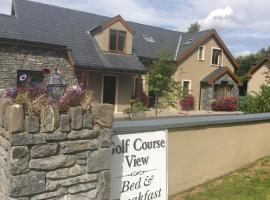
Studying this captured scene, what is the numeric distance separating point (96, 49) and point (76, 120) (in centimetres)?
2228

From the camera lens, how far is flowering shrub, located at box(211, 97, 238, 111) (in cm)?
3394

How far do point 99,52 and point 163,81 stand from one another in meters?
5.25

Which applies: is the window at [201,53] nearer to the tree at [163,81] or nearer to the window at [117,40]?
the tree at [163,81]

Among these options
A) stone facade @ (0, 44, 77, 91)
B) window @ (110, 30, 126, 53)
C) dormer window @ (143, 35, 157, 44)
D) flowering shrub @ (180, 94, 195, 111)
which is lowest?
flowering shrub @ (180, 94, 195, 111)

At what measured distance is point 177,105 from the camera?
32.9 metres

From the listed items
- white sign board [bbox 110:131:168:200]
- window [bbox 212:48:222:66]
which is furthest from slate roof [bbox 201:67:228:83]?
white sign board [bbox 110:131:168:200]

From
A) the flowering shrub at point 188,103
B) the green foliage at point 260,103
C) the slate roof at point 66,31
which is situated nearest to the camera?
the green foliage at point 260,103

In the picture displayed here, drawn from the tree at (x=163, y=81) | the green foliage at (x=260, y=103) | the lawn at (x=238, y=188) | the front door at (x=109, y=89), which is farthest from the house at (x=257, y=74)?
the lawn at (x=238, y=188)

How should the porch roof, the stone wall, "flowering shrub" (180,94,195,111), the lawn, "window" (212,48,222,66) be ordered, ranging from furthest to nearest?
1. "window" (212,48,222,66)
2. the porch roof
3. "flowering shrub" (180,94,195,111)
4. the lawn
5. the stone wall

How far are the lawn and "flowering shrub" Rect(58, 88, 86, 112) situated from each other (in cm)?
326

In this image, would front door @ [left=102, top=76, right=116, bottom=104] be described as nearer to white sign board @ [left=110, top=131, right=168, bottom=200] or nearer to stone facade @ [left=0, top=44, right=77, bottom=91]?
stone facade @ [left=0, top=44, right=77, bottom=91]

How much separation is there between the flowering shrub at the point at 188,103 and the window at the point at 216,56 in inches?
182

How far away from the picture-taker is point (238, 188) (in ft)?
26.4

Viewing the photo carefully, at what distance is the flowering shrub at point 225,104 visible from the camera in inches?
1336
